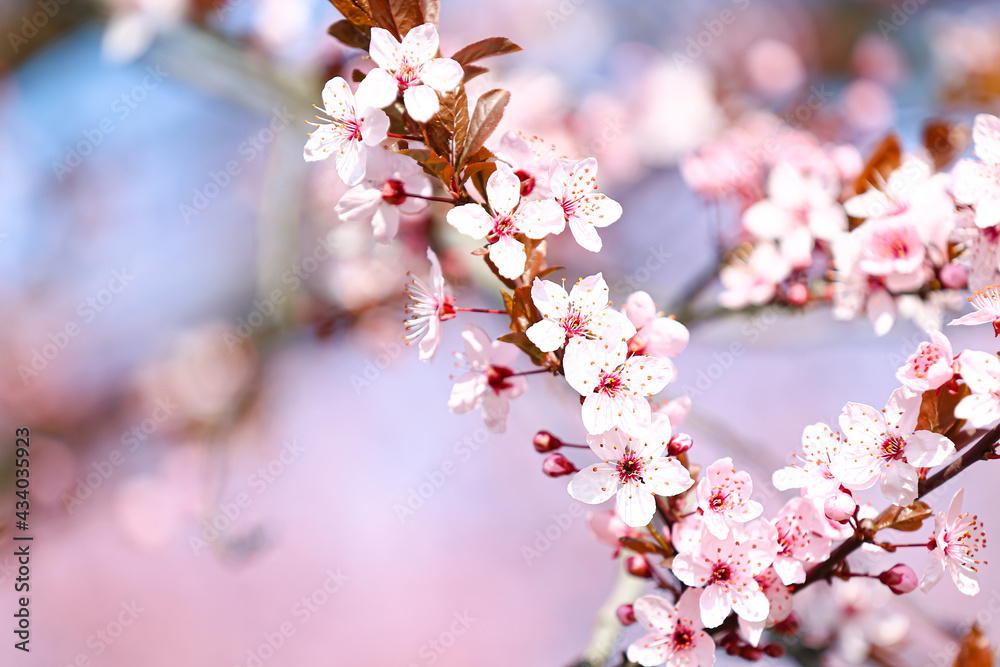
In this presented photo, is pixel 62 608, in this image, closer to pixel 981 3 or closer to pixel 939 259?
pixel 939 259

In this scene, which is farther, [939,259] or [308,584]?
[308,584]

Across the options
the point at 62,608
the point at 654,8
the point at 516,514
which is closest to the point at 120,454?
the point at 62,608

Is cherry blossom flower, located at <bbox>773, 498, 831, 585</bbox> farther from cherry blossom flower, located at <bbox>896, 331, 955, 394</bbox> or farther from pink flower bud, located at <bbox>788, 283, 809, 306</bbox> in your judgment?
pink flower bud, located at <bbox>788, 283, 809, 306</bbox>

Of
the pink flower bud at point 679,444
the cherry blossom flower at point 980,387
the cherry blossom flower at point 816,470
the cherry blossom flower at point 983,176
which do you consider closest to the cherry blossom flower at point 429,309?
the pink flower bud at point 679,444

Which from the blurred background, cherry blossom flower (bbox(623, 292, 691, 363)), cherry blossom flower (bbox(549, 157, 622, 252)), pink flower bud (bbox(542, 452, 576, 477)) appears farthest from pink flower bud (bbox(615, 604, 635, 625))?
the blurred background

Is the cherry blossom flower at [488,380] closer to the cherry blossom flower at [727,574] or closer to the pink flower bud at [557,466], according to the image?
the pink flower bud at [557,466]

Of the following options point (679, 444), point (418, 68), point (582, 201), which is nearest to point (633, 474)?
point (679, 444)
